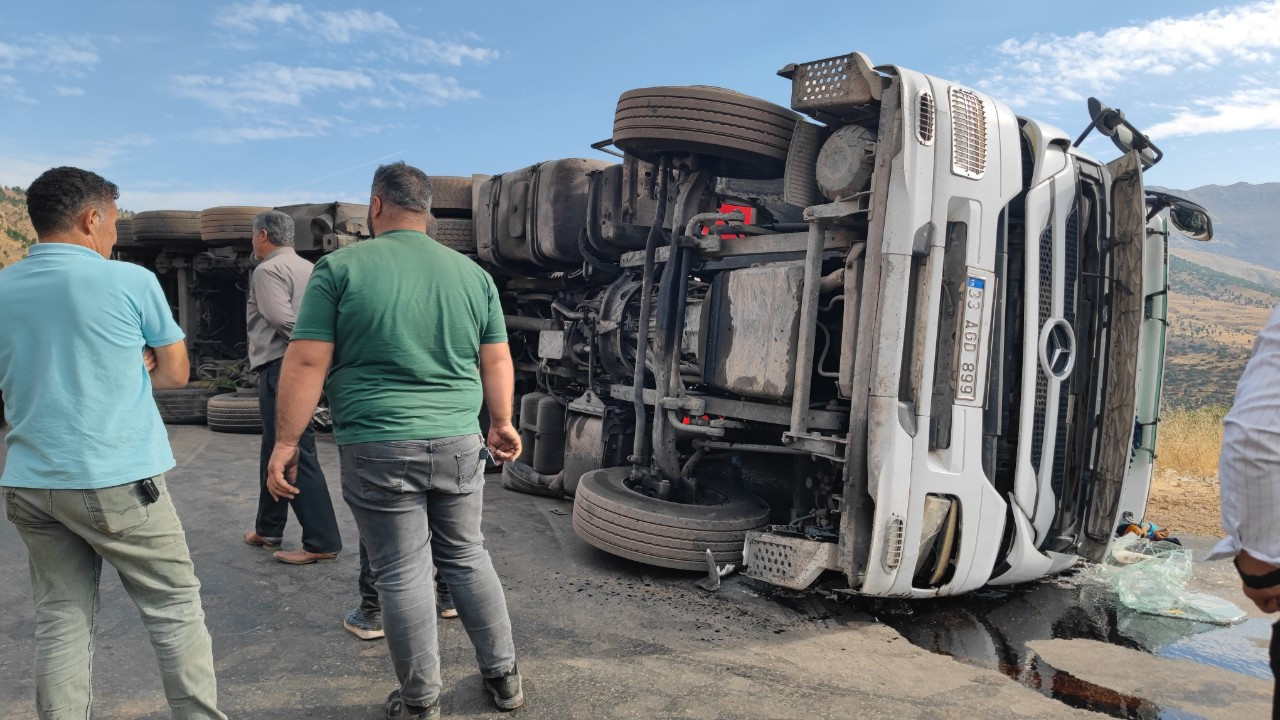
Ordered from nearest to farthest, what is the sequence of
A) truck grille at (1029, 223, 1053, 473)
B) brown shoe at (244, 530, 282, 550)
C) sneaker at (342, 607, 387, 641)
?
sneaker at (342, 607, 387, 641), truck grille at (1029, 223, 1053, 473), brown shoe at (244, 530, 282, 550)

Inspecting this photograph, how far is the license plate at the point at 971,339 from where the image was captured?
3.54 m

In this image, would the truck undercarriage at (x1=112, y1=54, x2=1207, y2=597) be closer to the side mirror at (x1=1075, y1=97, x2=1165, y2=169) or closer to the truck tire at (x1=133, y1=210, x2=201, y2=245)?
the side mirror at (x1=1075, y1=97, x2=1165, y2=169)

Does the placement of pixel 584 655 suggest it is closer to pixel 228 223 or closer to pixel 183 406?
pixel 183 406

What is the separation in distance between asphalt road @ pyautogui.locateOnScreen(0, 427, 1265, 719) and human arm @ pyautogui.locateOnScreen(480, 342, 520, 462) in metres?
0.83

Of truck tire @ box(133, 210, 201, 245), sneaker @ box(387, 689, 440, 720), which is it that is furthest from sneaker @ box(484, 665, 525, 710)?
truck tire @ box(133, 210, 201, 245)

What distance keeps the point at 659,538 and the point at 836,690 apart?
4.16 feet

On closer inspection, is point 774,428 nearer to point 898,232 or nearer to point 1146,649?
point 898,232

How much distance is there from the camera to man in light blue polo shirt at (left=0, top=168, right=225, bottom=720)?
7.14 feet

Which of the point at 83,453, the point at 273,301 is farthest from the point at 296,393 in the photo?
the point at 273,301

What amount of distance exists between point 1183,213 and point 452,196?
16.3ft

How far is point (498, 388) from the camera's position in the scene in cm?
288

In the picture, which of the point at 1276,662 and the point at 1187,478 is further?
the point at 1187,478

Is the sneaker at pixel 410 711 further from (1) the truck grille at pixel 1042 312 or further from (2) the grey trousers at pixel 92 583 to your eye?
(1) the truck grille at pixel 1042 312

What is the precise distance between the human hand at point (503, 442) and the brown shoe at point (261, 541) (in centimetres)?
212
